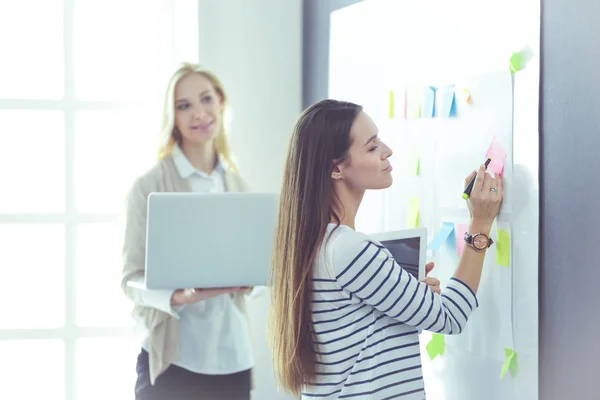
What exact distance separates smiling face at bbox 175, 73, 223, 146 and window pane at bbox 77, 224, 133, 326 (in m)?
0.72

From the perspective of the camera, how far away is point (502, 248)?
1.69 metres

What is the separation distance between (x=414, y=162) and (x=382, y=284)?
62 cm

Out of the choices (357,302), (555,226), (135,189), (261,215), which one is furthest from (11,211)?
(555,226)

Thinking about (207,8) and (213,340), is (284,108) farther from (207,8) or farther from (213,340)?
(213,340)

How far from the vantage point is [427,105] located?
1946 mm

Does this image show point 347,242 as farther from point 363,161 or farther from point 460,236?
point 460,236

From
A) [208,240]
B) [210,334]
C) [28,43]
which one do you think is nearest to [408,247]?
[208,240]

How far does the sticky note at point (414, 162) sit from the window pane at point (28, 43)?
155cm

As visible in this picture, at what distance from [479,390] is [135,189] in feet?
3.79

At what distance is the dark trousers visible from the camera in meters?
2.37

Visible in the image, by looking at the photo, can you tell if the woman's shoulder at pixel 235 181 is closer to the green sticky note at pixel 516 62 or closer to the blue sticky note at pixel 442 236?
the blue sticky note at pixel 442 236

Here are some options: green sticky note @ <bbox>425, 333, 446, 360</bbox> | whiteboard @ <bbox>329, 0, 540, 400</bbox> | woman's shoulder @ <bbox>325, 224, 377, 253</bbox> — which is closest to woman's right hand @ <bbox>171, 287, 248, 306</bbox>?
whiteboard @ <bbox>329, 0, 540, 400</bbox>

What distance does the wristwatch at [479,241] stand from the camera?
162cm

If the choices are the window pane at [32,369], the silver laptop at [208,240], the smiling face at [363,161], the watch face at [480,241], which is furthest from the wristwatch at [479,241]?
the window pane at [32,369]
